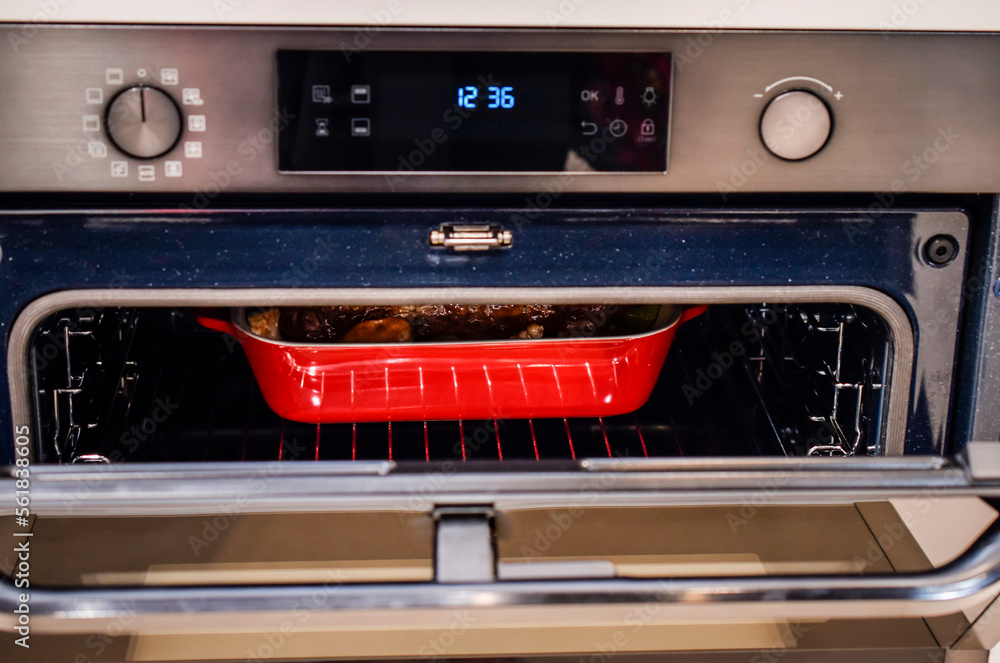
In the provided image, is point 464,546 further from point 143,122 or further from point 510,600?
point 143,122

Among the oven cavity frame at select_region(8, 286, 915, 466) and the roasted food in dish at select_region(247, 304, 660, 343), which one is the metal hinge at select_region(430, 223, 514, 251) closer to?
the oven cavity frame at select_region(8, 286, 915, 466)

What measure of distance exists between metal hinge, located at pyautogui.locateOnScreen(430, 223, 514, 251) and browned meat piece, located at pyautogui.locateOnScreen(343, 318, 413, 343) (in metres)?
0.24

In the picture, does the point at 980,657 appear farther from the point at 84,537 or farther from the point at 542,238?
the point at 84,537

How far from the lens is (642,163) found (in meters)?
0.70

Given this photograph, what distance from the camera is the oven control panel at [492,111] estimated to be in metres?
0.66

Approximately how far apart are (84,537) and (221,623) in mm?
252

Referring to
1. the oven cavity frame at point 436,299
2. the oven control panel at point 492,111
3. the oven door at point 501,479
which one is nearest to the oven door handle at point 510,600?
the oven door at point 501,479

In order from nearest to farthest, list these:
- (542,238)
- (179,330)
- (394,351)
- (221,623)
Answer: (221,623) < (542,238) < (394,351) < (179,330)

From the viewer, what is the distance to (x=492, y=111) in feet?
2.24

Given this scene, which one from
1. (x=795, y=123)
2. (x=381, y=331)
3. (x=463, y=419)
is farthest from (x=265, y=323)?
(x=795, y=123)

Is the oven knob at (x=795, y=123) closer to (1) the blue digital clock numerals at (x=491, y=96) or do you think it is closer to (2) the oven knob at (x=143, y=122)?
(1) the blue digital clock numerals at (x=491, y=96)

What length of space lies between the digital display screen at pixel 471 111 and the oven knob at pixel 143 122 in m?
0.08

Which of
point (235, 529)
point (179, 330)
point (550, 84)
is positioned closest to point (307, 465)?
point (235, 529)

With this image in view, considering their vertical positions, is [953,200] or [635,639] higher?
[953,200]
